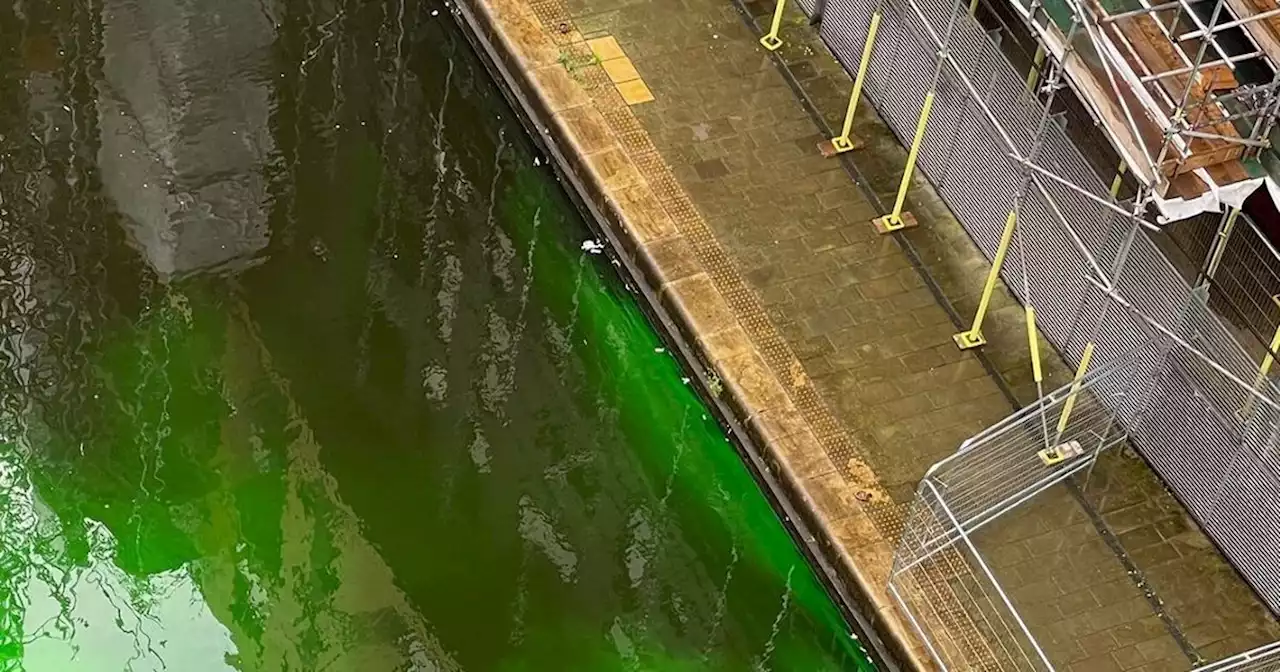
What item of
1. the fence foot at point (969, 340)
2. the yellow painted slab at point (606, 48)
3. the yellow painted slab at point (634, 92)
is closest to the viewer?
the fence foot at point (969, 340)

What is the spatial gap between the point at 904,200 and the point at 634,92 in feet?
7.76

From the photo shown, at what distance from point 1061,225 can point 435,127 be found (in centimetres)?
542

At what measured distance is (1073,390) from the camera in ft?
46.0

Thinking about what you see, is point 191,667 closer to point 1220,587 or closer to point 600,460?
point 600,460

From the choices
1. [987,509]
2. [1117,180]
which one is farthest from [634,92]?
[987,509]

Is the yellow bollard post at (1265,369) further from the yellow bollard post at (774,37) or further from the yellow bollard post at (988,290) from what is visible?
the yellow bollard post at (774,37)

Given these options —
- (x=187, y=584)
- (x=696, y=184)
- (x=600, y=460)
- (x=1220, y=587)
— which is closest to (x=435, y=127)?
(x=696, y=184)

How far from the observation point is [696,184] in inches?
624

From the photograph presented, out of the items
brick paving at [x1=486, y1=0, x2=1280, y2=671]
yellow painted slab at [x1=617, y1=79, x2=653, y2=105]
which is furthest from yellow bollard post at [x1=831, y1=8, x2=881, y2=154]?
yellow painted slab at [x1=617, y1=79, x2=653, y2=105]

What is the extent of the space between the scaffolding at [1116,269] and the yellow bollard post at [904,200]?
4cm

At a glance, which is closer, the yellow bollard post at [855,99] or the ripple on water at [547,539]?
the ripple on water at [547,539]

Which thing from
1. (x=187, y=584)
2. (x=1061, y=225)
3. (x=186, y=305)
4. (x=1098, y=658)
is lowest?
(x=1098, y=658)

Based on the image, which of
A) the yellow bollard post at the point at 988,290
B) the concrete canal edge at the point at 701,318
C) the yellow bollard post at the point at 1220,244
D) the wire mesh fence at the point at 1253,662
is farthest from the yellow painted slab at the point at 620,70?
the wire mesh fence at the point at 1253,662

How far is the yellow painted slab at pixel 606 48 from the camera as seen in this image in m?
16.8
